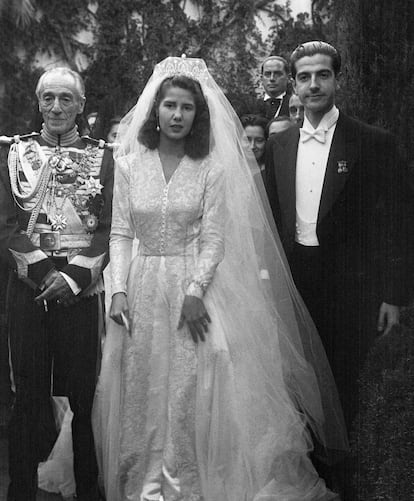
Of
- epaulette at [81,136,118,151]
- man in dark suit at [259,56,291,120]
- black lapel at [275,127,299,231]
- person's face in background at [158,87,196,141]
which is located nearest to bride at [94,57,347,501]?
person's face in background at [158,87,196,141]

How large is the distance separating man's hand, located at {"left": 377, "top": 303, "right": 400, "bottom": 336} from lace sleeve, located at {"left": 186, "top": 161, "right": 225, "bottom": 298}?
3.39ft

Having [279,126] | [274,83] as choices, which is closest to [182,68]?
[279,126]

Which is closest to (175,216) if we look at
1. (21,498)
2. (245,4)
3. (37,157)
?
(37,157)

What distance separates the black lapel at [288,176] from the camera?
5.13 metres

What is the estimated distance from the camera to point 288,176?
5.15m

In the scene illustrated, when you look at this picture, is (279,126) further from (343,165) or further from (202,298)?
(202,298)

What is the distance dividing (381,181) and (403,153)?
743 millimetres

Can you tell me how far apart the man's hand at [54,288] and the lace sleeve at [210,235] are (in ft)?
1.87

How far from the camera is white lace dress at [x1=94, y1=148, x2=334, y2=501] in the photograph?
453cm

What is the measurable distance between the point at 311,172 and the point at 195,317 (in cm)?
110

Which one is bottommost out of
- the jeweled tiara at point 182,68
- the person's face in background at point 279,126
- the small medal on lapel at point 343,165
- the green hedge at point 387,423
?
the green hedge at point 387,423

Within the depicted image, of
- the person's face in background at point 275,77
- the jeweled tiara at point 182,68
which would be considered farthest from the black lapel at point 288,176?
the person's face in background at point 275,77

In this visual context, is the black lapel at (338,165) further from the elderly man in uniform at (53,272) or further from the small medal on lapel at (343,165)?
the elderly man in uniform at (53,272)

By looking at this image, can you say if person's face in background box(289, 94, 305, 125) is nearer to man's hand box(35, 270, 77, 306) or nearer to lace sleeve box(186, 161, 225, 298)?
lace sleeve box(186, 161, 225, 298)
